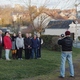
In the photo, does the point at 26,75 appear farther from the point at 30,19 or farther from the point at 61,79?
the point at 30,19

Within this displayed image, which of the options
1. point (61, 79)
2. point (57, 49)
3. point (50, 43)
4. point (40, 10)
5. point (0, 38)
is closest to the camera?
point (61, 79)

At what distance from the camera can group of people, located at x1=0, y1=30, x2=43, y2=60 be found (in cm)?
1562

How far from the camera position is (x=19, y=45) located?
16.2m

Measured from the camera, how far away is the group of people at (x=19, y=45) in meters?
15.6

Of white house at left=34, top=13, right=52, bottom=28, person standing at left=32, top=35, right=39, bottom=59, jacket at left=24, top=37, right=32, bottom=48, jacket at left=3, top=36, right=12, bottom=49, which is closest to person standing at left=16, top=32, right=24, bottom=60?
jacket at left=24, top=37, right=32, bottom=48

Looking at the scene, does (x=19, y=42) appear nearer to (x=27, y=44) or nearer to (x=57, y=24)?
(x=27, y=44)

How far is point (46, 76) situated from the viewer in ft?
35.6

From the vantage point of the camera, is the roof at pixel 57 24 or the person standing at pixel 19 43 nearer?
the person standing at pixel 19 43

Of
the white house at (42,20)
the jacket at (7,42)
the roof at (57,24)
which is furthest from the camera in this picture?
the roof at (57,24)

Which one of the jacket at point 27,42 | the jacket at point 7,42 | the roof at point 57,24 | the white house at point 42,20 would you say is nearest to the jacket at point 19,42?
the jacket at point 27,42

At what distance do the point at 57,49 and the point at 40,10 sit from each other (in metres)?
8.60

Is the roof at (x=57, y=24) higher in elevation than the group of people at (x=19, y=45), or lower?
higher

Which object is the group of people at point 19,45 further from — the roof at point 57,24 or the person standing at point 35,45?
the roof at point 57,24

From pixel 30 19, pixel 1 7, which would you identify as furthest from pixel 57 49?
pixel 1 7
